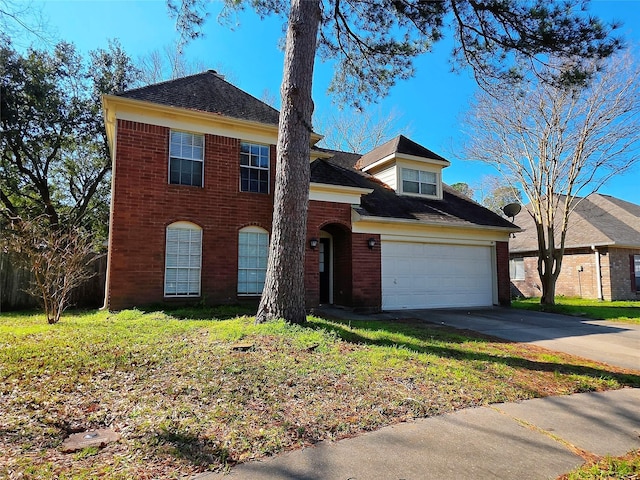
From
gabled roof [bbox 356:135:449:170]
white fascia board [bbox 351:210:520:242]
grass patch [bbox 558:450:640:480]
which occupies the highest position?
gabled roof [bbox 356:135:449:170]

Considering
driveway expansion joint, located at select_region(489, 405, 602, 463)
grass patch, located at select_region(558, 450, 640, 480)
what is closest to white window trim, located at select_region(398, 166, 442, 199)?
driveway expansion joint, located at select_region(489, 405, 602, 463)

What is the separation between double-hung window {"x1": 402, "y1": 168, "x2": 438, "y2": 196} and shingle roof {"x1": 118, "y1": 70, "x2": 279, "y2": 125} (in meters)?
5.67

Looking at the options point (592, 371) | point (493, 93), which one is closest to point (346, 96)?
point (493, 93)

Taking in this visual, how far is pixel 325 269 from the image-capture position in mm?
12891

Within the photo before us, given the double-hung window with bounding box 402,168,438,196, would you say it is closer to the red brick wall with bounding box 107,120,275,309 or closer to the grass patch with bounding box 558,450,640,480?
the red brick wall with bounding box 107,120,275,309

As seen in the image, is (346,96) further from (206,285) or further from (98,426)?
(98,426)

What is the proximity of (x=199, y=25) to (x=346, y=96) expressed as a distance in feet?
15.0

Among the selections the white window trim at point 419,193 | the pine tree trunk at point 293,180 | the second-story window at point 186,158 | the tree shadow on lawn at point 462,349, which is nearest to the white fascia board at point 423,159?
the white window trim at point 419,193

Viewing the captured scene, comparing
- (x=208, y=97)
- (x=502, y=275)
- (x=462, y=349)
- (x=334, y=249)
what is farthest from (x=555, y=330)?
(x=208, y=97)

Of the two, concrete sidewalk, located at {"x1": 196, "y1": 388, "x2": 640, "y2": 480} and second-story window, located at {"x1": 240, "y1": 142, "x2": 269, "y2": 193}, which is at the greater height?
second-story window, located at {"x1": 240, "y1": 142, "x2": 269, "y2": 193}

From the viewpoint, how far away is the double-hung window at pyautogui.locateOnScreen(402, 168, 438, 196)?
14.6 meters

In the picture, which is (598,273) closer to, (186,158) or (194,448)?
(186,158)

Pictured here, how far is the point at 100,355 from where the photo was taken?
496cm

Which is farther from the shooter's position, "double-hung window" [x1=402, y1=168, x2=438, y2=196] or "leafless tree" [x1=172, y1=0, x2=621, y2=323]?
"double-hung window" [x1=402, y1=168, x2=438, y2=196]
